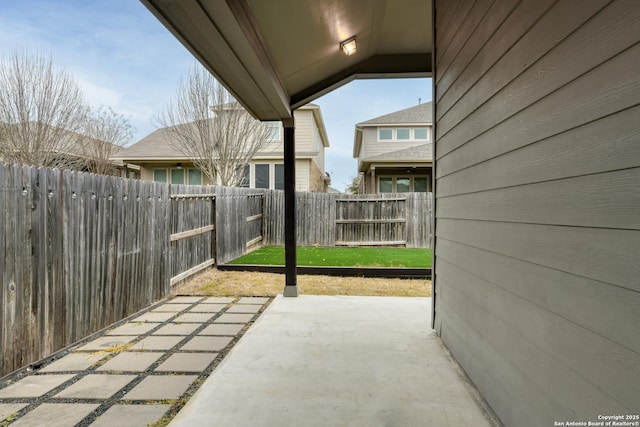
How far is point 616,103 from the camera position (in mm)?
1000

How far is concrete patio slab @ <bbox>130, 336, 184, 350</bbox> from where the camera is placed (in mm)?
2908

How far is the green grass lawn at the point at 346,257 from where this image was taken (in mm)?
6637

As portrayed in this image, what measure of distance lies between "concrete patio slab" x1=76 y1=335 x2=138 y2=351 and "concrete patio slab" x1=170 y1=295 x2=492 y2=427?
1076mm

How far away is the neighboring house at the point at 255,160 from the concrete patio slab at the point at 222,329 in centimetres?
930

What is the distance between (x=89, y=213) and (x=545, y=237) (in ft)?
11.4

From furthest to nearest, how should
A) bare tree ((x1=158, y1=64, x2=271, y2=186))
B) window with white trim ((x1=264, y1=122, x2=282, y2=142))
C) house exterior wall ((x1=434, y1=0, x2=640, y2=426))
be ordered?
window with white trim ((x1=264, y1=122, x2=282, y2=142)), bare tree ((x1=158, y1=64, x2=271, y2=186)), house exterior wall ((x1=434, y1=0, x2=640, y2=426))

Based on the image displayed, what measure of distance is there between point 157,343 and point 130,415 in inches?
44.5

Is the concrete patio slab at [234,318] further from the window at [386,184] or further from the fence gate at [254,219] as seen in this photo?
the window at [386,184]

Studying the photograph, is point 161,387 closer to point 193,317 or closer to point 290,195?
point 193,317

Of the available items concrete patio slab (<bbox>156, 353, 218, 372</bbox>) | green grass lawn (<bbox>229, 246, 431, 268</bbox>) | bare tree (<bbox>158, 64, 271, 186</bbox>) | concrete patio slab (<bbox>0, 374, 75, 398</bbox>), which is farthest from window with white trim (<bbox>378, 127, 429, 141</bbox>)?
concrete patio slab (<bbox>0, 374, 75, 398</bbox>)

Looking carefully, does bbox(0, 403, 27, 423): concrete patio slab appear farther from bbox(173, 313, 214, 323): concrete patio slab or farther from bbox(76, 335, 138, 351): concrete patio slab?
bbox(173, 313, 214, 323): concrete patio slab

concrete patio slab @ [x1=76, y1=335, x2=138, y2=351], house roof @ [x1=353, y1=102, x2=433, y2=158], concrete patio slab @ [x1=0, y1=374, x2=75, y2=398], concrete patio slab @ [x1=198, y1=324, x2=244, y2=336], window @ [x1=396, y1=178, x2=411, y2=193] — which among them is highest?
house roof @ [x1=353, y1=102, x2=433, y2=158]

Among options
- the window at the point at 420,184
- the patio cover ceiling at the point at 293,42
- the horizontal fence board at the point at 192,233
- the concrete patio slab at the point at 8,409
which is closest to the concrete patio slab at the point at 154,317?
the horizontal fence board at the point at 192,233

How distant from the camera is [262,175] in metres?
12.8
